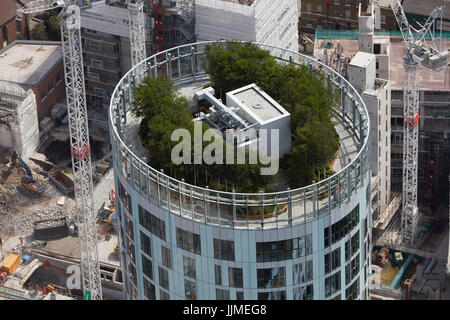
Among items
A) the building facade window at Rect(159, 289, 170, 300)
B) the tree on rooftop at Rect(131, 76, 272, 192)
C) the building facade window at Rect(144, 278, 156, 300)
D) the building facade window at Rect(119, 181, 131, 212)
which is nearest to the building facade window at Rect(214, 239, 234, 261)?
the tree on rooftop at Rect(131, 76, 272, 192)

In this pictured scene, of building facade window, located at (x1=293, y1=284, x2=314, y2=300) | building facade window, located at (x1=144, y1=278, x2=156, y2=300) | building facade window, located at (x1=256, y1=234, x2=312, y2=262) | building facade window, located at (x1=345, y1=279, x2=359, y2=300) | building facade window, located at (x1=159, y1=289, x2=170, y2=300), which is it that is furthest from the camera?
building facade window, located at (x1=144, y1=278, x2=156, y2=300)

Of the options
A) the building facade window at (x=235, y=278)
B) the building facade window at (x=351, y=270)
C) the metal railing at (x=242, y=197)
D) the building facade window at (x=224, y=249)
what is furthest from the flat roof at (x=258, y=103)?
the building facade window at (x=235, y=278)

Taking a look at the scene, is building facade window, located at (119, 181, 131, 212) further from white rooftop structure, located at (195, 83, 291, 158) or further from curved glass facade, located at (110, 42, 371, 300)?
white rooftop structure, located at (195, 83, 291, 158)

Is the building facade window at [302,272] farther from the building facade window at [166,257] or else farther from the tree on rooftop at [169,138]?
the building facade window at [166,257]

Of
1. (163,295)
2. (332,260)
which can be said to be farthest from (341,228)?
(163,295)

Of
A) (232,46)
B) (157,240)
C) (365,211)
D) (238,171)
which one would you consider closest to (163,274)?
(157,240)

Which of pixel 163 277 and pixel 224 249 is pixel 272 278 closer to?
pixel 224 249

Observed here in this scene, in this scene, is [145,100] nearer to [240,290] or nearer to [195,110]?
[195,110]
